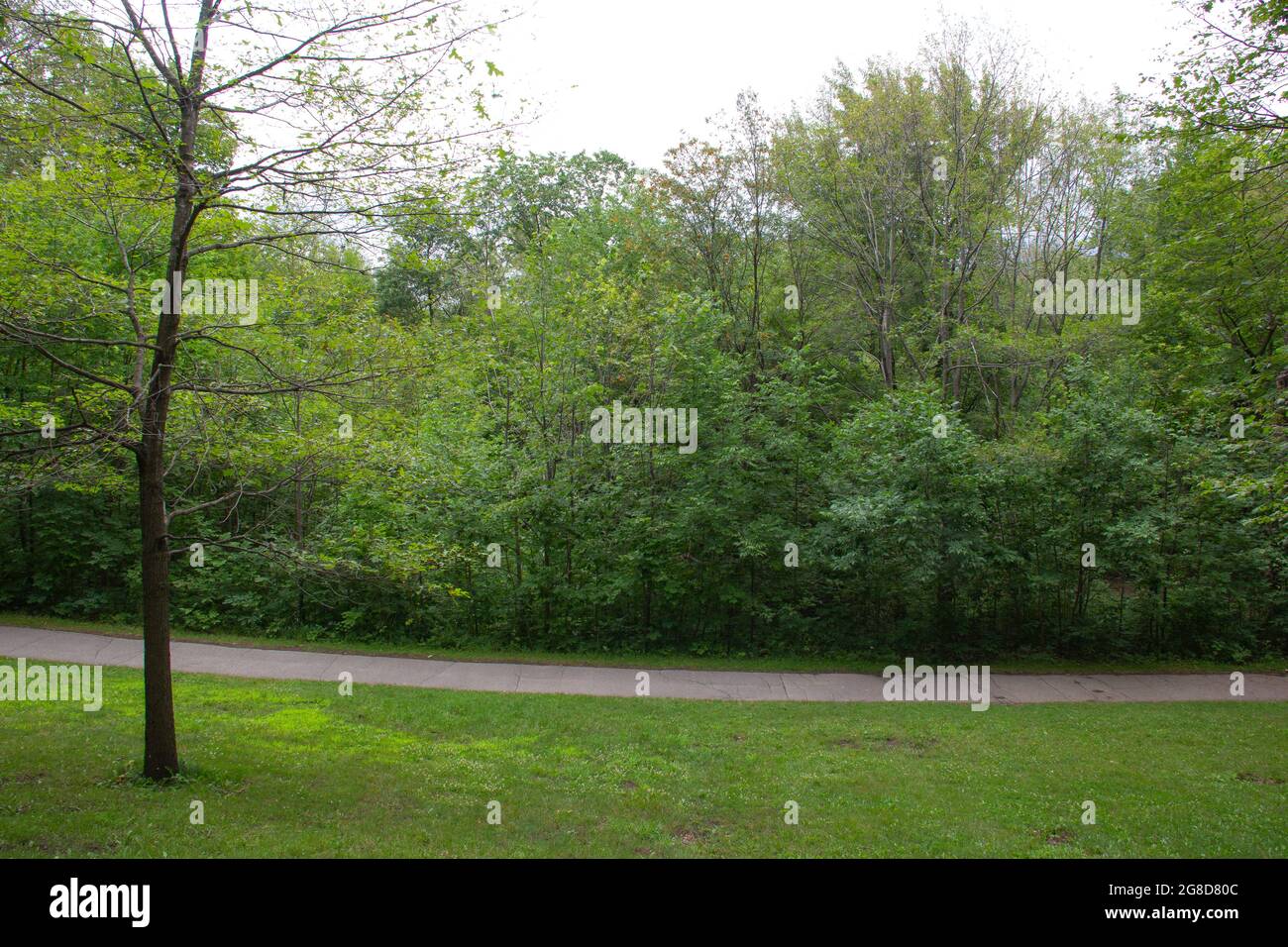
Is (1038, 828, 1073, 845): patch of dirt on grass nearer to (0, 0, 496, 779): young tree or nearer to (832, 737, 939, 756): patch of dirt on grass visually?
(832, 737, 939, 756): patch of dirt on grass

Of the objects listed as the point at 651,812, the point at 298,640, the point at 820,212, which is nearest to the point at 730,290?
the point at 820,212

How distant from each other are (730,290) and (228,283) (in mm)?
14906

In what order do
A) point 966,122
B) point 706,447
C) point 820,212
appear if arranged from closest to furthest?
point 706,447 → point 966,122 → point 820,212

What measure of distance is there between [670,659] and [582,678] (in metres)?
1.97

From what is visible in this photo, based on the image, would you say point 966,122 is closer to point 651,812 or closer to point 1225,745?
point 1225,745

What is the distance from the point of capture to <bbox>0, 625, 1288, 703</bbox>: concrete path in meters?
11.4

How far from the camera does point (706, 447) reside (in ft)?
46.9

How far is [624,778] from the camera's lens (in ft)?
24.8

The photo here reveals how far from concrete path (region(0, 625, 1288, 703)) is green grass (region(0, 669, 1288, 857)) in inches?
27.6

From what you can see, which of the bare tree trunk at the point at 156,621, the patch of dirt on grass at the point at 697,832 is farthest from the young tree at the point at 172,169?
the patch of dirt on grass at the point at 697,832

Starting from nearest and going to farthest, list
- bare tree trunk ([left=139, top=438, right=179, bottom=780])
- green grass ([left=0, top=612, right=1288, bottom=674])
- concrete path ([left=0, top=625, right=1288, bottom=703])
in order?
bare tree trunk ([left=139, top=438, right=179, bottom=780]) → concrete path ([left=0, top=625, right=1288, bottom=703]) → green grass ([left=0, top=612, right=1288, bottom=674])

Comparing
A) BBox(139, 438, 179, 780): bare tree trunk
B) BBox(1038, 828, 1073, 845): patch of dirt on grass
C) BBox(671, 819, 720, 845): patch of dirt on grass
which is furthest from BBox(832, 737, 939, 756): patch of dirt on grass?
BBox(139, 438, 179, 780): bare tree trunk

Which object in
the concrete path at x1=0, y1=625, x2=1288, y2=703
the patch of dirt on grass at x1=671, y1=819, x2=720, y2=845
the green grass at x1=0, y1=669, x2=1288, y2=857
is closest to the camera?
the green grass at x1=0, y1=669, x2=1288, y2=857

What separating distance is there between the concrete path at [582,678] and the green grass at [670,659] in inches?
10.2
